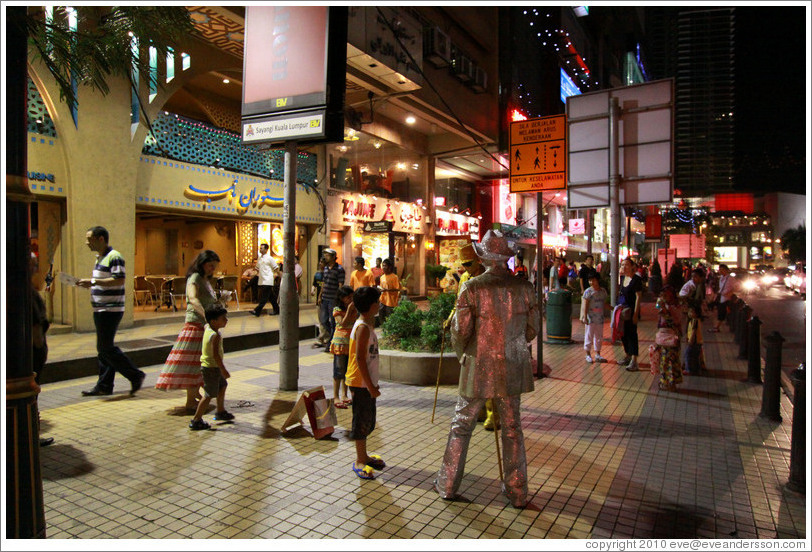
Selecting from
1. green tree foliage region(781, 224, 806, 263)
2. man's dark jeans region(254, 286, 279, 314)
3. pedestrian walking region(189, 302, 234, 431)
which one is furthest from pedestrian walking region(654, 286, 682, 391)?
green tree foliage region(781, 224, 806, 263)

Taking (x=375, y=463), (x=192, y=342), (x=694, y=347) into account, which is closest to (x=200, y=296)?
(x=192, y=342)

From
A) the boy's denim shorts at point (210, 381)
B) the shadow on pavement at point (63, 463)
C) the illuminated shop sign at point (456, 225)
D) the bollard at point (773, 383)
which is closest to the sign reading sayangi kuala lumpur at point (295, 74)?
the boy's denim shorts at point (210, 381)

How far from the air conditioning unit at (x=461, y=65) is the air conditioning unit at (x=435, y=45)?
4.23 ft

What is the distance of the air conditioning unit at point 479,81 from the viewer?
2280cm

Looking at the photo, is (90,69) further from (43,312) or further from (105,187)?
(105,187)

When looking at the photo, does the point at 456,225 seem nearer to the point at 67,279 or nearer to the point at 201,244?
the point at 201,244

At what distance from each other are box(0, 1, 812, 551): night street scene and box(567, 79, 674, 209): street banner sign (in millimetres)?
45

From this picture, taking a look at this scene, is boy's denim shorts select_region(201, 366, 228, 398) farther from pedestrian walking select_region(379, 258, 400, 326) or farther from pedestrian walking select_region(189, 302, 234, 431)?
pedestrian walking select_region(379, 258, 400, 326)

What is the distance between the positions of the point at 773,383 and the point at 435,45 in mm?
17021

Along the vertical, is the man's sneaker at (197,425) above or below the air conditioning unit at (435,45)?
below

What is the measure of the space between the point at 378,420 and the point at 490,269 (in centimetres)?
270

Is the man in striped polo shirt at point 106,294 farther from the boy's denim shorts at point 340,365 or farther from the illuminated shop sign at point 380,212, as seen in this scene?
the illuminated shop sign at point 380,212

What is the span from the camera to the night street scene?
343 cm

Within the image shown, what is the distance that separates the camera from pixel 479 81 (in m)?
23.2
